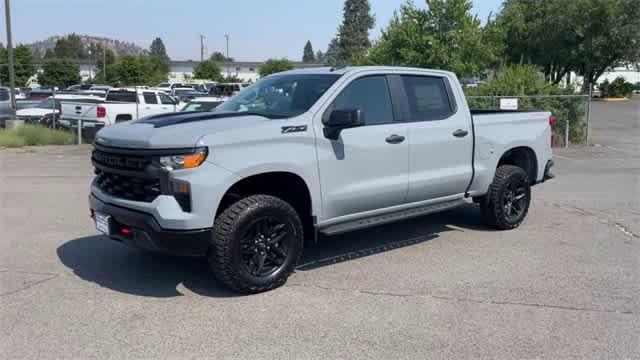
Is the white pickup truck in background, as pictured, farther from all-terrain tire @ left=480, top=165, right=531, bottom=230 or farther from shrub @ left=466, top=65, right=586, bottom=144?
all-terrain tire @ left=480, top=165, right=531, bottom=230

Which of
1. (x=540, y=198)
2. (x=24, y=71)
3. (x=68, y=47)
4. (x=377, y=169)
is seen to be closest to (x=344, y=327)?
(x=377, y=169)

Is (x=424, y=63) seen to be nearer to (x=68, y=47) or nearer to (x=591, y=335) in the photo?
(x=591, y=335)

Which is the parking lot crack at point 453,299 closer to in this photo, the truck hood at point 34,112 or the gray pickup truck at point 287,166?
the gray pickup truck at point 287,166

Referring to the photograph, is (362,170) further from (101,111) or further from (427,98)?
(101,111)

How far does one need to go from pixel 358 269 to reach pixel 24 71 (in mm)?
71062

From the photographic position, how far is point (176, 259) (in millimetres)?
6613

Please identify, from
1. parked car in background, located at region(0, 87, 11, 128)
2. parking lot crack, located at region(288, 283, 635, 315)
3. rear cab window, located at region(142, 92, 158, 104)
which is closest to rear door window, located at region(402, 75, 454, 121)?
parking lot crack, located at region(288, 283, 635, 315)

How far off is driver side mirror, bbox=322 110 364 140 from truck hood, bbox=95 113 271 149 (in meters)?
0.58

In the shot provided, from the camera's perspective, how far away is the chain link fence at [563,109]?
19.6 metres

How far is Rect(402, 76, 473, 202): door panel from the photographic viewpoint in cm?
668

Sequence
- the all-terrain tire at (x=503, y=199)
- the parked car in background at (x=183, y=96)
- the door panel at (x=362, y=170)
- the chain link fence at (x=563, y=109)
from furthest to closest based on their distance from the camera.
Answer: the parked car in background at (x=183, y=96)
the chain link fence at (x=563, y=109)
the all-terrain tire at (x=503, y=199)
the door panel at (x=362, y=170)

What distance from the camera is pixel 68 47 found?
141 meters

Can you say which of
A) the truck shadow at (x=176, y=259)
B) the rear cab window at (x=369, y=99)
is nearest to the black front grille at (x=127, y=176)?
the truck shadow at (x=176, y=259)

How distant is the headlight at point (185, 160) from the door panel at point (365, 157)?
121 cm
